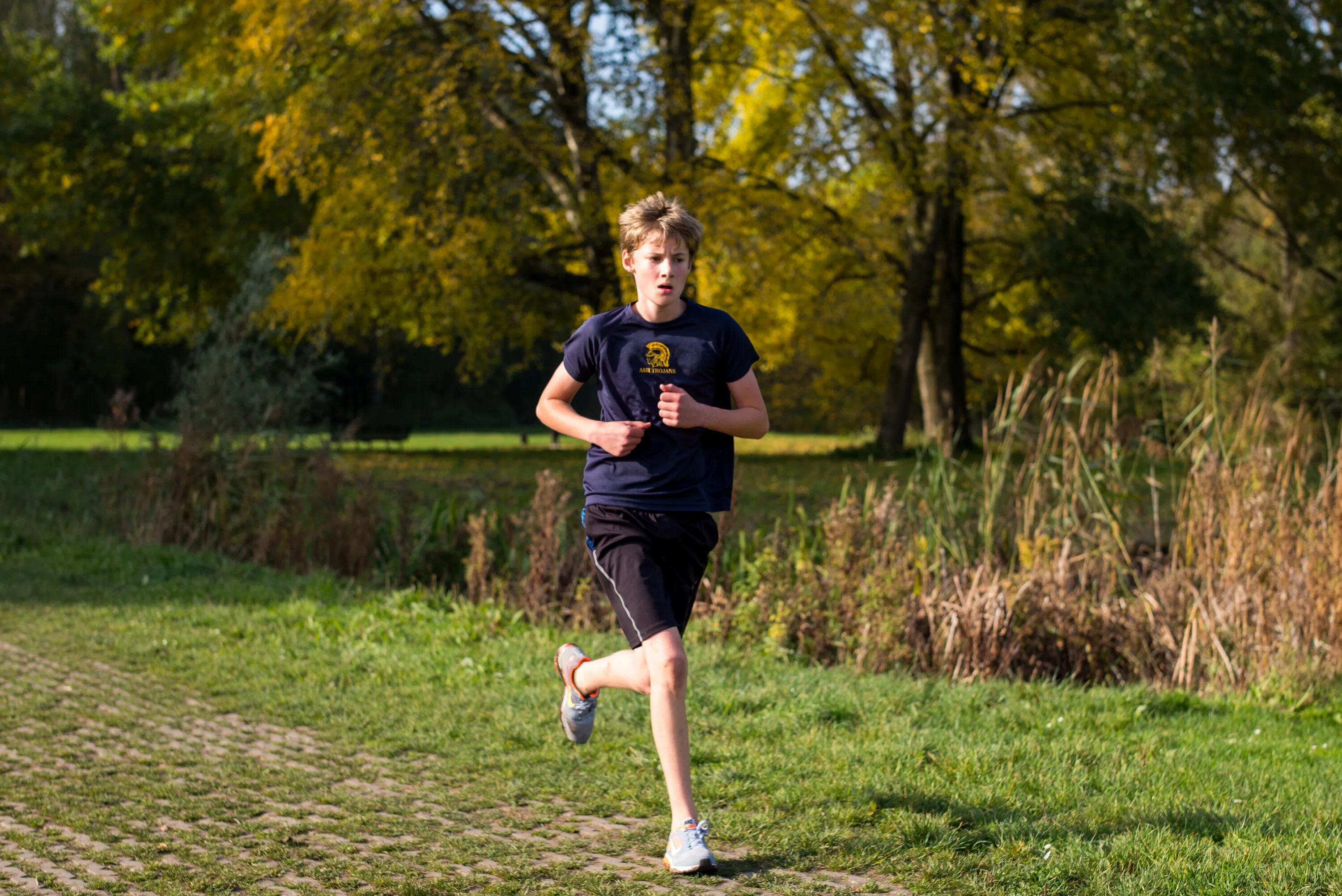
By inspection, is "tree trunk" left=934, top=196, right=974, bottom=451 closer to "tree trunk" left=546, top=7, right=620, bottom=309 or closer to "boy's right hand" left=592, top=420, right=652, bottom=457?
"tree trunk" left=546, top=7, right=620, bottom=309

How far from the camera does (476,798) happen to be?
4488mm

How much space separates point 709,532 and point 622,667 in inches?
20.0

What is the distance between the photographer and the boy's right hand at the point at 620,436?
3.62 meters

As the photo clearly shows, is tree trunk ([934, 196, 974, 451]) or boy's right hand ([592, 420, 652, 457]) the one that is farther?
tree trunk ([934, 196, 974, 451])

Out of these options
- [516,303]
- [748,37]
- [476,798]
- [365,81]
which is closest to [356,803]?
[476,798]

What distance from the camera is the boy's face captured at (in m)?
3.69

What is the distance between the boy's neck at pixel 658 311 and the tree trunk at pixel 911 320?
65.6ft

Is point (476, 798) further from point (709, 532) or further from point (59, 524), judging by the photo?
point (59, 524)

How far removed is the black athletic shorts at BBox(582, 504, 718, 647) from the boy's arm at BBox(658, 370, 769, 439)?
0.87 ft

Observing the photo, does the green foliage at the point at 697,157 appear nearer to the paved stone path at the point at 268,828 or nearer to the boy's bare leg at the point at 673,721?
the paved stone path at the point at 268,828

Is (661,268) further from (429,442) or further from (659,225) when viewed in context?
(429,442)

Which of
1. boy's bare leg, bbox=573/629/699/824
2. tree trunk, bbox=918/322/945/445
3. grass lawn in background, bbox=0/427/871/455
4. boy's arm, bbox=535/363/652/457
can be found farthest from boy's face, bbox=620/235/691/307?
tree trunk, bbox=918/322/945/445

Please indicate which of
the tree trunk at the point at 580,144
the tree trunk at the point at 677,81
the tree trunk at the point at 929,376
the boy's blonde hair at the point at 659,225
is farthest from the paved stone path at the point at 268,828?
the tree trunk at the point at 929,376

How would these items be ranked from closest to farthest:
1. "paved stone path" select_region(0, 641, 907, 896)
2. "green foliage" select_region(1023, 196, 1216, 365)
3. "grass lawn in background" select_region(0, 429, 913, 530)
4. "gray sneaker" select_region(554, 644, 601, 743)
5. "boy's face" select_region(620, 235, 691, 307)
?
1. "paved stone path" select_region(0, 641, 907, 896)
2. "boy's face" select_region(620, 235, 691, 307)
3. "gray sneaker" select_region(554, 644, 601, 743)
4. "grass lawn in background" select_region(0, 429, 913, 530)
5. "green foliage" select_region(1023, 196, 1216, 365)
